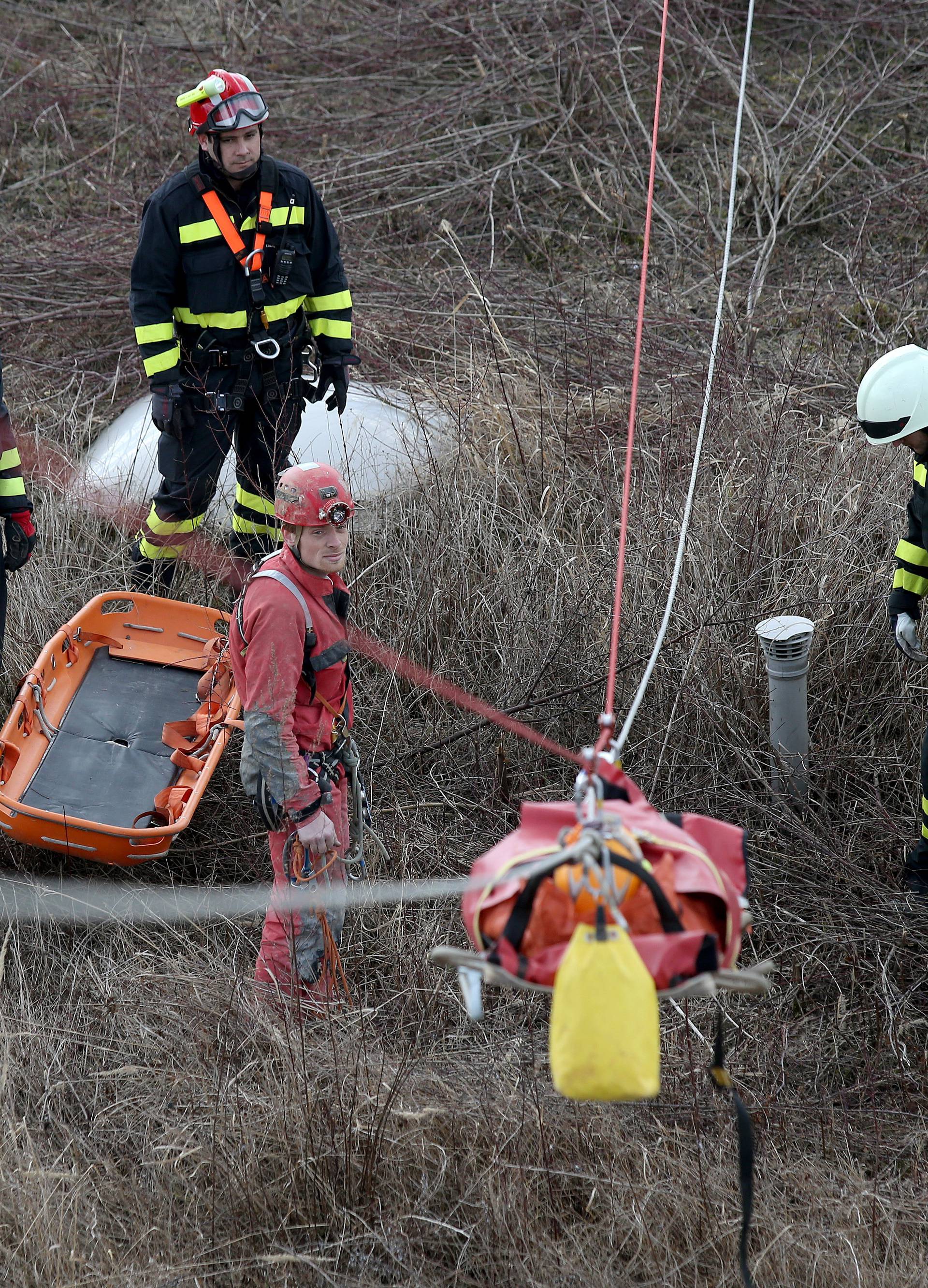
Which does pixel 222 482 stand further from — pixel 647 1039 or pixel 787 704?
pixel 647 1039

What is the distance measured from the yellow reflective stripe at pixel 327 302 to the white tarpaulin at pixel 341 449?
55 centimetres

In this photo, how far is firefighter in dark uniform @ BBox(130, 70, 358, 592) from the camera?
4.76m

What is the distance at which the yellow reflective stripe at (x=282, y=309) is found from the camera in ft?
16.4

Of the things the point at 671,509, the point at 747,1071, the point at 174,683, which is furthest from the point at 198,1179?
the point at 671,509

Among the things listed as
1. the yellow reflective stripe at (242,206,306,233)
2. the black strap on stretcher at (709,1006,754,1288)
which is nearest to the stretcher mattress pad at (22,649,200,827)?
the yellow reflective stripe at (242,206,306,233)

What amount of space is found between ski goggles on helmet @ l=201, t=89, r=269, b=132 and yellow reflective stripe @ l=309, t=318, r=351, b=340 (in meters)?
0.88

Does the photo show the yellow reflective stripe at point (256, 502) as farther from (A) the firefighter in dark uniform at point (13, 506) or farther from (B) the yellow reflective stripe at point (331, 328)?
(A) the firefighter in dark uniform at point (13, 506)

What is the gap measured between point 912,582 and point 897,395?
2.38 ft

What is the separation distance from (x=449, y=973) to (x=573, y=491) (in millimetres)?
2573

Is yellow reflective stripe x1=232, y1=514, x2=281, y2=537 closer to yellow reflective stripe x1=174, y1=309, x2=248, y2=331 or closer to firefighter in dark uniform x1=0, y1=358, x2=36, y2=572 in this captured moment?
yellow reflective stripe x1=174, y1=309, x2=248, y2=331

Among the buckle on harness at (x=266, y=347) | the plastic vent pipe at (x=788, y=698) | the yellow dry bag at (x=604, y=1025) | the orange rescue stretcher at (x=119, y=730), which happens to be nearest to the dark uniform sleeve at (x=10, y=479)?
the orange rescue stretcher at (x=119, y=730)

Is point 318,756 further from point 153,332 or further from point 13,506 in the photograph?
point 153,332

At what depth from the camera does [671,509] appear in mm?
5148

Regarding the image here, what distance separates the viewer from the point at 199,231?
4793 millimetres
